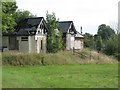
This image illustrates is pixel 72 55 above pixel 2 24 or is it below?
below

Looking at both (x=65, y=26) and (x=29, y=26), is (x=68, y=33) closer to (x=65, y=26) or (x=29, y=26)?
(x=65, y=26)

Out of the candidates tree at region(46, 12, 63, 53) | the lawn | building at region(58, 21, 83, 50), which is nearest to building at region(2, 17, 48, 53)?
tree at region(46, 12, 63, 53)

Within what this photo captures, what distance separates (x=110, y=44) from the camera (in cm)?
5850

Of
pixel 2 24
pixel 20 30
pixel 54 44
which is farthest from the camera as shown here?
pixel 20 30

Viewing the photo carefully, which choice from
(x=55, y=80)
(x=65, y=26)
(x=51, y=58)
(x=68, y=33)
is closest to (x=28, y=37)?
(x=68, y=33)

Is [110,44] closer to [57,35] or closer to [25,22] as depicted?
[57,35]

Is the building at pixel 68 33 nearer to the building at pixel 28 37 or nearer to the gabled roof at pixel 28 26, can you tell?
the building at pixel 28 37

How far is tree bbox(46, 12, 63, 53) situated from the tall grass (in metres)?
8.10

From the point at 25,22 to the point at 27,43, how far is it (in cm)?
410

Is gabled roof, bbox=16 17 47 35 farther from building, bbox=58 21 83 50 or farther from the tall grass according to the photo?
the tall grass

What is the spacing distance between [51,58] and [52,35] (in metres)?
15.5

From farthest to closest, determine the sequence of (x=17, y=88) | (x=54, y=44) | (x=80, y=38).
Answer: (x=80, y=38), (x=54, y=44), (x=17, y=88)

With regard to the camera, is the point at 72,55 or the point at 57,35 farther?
the point at 57,35

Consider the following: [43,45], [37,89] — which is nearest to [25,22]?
[43,45]
